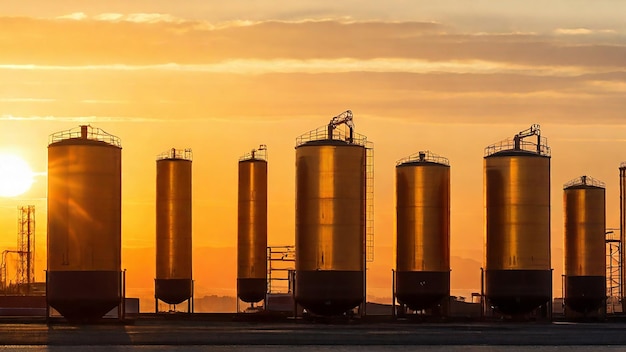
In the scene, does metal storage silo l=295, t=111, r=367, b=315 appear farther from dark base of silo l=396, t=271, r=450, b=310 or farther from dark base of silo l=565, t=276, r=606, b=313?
dark base of silo l=565, t=276, r=606, b=313

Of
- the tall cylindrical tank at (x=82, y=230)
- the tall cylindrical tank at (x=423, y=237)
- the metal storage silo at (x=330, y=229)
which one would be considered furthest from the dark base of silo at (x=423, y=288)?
the tall cylindrical tank at (x=82, y=230)

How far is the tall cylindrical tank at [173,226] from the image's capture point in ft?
369

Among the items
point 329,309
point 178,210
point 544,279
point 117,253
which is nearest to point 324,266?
point 329,309

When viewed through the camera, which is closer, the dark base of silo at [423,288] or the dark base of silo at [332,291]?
the dark base of silo at [332,291]

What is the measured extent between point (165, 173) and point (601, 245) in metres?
35.9

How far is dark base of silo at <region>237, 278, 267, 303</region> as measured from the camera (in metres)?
122

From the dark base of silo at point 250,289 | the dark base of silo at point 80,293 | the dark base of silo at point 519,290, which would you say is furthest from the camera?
the dark base of silo at point 250,289

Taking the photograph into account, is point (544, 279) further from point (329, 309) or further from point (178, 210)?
point (178, 210)

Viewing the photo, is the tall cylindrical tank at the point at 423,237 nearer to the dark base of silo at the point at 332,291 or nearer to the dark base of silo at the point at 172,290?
the dark base of silo at the point at 332,291

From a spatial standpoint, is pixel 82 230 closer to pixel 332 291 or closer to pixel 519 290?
pixel 332 291

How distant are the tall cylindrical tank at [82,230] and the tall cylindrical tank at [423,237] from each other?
79.9 feet

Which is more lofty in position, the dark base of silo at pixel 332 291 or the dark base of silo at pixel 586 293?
the dark base of silo at pixel 332 291

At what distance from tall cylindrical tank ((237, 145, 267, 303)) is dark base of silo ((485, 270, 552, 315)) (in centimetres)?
3310

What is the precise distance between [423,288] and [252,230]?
96.3 feet
